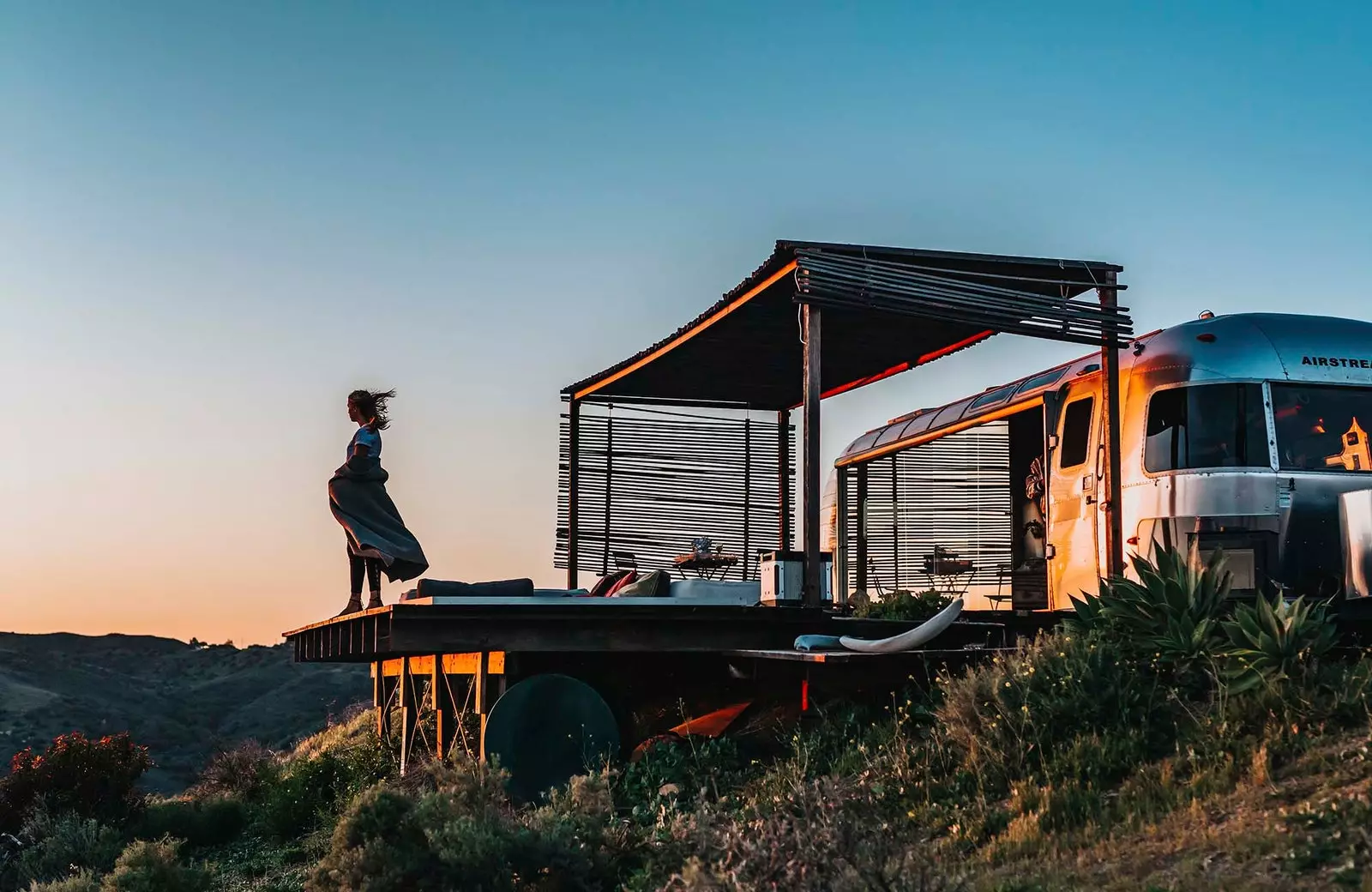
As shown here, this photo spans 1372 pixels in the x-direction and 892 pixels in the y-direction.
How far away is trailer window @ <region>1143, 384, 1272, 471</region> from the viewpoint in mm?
11500

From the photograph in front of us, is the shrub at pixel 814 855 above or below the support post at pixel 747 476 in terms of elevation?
below

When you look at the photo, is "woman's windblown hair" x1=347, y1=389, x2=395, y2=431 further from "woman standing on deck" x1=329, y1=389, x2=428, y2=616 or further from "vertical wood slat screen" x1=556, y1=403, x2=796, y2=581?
"vertical wood slat screen" x1=556, y1=403, x2=796, y2=581

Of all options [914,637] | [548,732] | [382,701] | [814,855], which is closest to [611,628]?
[548,732]

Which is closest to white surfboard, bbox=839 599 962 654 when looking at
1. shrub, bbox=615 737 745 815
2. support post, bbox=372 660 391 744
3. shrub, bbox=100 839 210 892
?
shrub, bbox=615 737 745 815

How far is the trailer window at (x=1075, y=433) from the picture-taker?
13.1 metres

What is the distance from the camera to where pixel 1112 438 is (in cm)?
1209

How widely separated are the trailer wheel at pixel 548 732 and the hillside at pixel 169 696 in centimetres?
2175

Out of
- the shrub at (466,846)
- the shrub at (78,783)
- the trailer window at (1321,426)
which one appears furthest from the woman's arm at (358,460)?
the trailer window at (1321,426)

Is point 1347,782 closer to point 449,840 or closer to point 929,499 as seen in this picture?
point 449,840

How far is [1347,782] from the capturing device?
6777 millimetres

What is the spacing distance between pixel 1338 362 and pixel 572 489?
27.9 feet

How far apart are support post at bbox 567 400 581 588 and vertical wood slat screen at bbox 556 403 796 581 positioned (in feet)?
0.15

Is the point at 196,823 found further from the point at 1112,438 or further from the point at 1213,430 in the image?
the point at 1213,430

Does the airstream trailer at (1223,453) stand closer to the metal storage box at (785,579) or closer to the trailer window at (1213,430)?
the trailer window at (1213,430)
